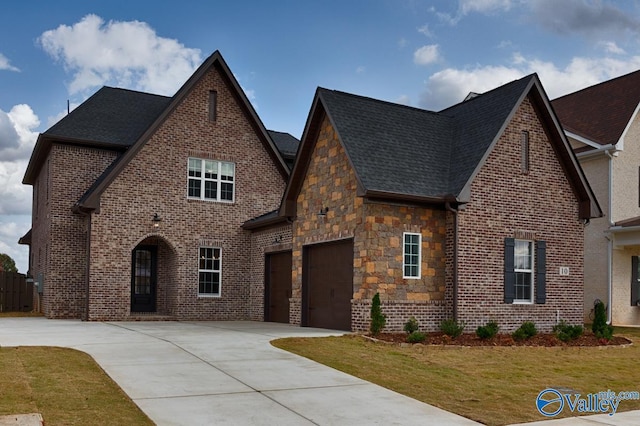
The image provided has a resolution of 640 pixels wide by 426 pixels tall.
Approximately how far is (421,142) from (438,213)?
2455 mm

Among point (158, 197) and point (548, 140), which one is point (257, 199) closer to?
point (158, 197)

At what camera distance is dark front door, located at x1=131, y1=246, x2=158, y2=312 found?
2531cm

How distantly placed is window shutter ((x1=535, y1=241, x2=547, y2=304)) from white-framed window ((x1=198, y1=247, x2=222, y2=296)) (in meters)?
11.2

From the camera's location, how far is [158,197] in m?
24.1

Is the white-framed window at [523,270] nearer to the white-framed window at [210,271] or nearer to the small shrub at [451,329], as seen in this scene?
the small shrub at [451,329]

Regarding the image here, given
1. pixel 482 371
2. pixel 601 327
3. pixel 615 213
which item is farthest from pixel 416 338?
pixel 615 213

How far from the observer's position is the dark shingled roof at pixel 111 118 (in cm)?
2466

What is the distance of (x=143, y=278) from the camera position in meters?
25.6

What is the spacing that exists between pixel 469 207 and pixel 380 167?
2.54 metres

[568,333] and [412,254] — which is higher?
[412,254]

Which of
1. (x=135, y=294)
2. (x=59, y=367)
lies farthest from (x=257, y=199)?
(x=59, y=367)

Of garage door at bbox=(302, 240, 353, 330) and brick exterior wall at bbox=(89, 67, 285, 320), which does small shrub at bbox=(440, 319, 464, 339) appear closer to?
garage door at bbox=(302, 240, 353, 330)

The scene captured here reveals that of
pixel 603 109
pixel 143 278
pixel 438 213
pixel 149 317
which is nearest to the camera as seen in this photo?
pixel 438 213

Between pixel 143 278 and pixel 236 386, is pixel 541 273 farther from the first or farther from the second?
pixel 143 278
